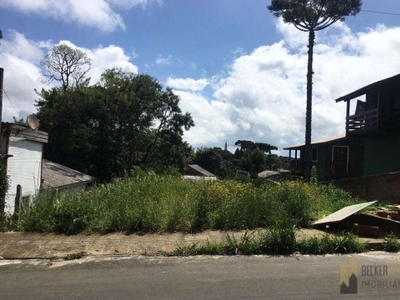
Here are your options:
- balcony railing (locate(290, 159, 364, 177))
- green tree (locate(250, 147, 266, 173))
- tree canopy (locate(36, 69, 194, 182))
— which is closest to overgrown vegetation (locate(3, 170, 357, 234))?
balcony railing (locate(290, 159, 364, 177))

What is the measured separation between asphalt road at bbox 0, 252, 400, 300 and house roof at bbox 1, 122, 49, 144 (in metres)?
8.70

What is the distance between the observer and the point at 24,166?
48.8 ft

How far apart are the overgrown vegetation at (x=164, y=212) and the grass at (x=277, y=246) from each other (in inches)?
23.0

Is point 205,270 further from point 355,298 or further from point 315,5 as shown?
point 315,5

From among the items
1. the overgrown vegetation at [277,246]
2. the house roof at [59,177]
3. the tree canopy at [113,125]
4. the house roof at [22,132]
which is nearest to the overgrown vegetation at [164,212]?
the overgrown vegetation at [277,246]

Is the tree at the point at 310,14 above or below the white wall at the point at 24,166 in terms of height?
above

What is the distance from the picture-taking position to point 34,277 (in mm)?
4969

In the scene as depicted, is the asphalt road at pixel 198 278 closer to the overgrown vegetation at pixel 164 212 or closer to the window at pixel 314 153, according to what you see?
the overgrown vegetation at pixel 164 212

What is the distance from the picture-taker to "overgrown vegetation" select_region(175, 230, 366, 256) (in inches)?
247

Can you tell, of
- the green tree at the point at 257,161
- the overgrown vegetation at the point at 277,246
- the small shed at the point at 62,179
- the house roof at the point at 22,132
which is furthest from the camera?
the green tree at the point at 257,161

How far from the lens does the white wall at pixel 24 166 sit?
13598 mm

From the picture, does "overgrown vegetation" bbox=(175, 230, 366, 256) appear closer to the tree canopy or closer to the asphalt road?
the asphalt road
